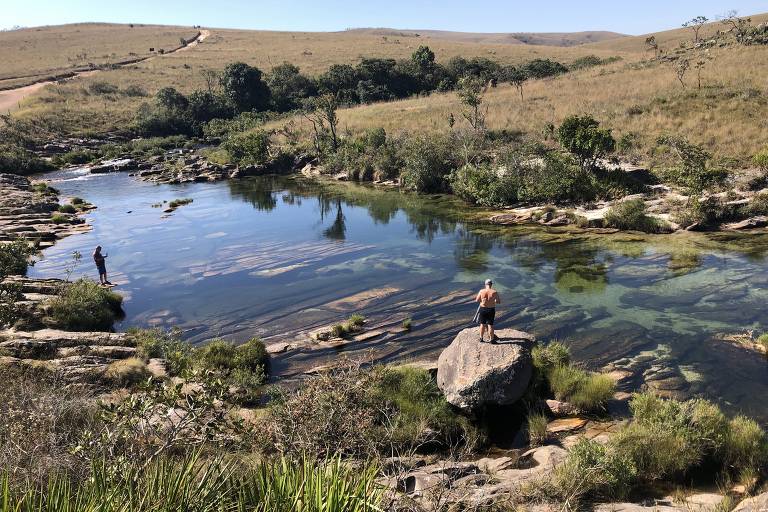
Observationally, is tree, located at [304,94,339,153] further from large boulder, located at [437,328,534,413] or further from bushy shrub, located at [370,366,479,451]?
bushy shrub, located at [370,366,479,451]

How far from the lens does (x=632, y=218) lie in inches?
1008

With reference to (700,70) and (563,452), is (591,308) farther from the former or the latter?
(700,70)

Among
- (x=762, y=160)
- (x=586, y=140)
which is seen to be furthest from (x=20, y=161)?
(x=762, y=160)

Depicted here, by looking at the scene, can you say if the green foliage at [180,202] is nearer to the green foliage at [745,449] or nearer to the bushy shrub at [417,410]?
the bushy shrub at [417,410]

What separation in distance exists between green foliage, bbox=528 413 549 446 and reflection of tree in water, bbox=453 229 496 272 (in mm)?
11247

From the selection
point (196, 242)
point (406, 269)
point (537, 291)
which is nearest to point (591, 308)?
point (537, 291)

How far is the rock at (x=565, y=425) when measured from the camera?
439 inches

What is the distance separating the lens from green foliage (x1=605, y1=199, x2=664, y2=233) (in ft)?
82.7

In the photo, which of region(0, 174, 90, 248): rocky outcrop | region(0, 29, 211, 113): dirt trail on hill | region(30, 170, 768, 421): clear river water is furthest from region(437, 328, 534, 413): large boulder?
region(0, 29, 211, 113): dirt trail on hill

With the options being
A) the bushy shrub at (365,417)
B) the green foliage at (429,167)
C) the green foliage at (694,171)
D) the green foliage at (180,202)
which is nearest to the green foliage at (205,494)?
the bushy shrub at (365,417)

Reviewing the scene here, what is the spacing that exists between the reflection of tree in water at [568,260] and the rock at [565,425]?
847 cm

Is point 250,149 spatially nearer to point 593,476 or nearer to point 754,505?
point 593,476

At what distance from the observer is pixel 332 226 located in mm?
31781

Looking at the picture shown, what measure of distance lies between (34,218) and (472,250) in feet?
98.4
